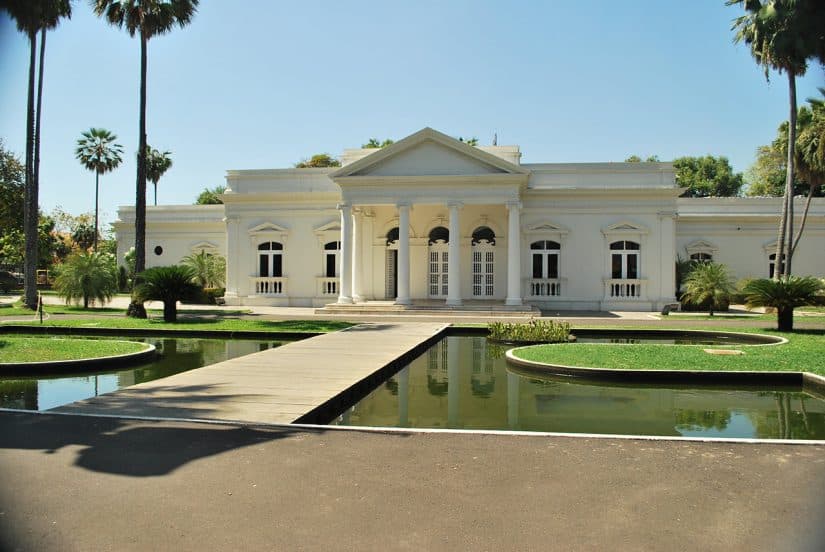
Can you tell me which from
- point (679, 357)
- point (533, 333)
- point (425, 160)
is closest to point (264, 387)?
point (679, 357)

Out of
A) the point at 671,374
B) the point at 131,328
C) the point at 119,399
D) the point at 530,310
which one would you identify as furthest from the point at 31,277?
the point at 671,374

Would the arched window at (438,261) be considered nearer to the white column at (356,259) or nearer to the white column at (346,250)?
the white column at (356,259)

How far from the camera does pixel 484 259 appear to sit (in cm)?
2864

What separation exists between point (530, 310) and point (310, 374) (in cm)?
1652

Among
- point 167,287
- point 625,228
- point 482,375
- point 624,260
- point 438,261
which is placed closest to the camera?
point 482,375

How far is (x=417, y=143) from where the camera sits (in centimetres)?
2625

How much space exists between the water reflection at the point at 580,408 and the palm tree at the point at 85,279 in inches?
776

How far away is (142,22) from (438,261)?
14913mm

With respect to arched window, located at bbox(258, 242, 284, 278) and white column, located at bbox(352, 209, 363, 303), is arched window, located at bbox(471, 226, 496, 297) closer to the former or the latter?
white column, located at bbox(352, 209, 363, 303)

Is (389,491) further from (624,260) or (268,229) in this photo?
(268,229)

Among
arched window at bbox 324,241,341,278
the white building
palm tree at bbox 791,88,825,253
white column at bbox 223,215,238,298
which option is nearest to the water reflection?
the white building

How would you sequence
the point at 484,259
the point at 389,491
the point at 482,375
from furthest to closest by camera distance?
the point at 484,259 < the point at 482,375 < the point at 389,491

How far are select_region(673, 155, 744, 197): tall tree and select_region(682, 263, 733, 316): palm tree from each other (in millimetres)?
36949

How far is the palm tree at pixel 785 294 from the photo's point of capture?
1736 cm
